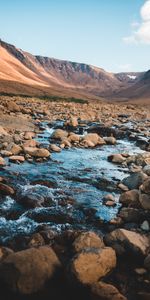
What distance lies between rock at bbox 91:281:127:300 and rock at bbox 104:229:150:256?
1576 millimetres

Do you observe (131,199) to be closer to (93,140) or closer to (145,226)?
(145,226)

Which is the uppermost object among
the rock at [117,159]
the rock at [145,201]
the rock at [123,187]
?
the rock at [145,201]

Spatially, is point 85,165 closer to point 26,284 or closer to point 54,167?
point 54,167

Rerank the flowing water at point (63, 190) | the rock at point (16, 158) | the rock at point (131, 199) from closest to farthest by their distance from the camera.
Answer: the flowing water at point (63, 190) → the rock at point (131, 199) → the rock at point (16, 158)

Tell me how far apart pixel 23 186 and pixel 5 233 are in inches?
144

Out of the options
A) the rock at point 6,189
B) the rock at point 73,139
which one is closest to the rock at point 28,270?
the rock at point 6,189

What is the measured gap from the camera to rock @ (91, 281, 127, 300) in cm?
597

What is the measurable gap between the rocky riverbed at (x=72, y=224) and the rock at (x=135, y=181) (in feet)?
0.10

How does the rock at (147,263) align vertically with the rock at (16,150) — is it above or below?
above

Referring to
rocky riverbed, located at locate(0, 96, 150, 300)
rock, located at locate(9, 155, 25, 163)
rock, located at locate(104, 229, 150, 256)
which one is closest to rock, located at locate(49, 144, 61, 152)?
rocky riverbed, located at locate(0, 96, 150, 300)

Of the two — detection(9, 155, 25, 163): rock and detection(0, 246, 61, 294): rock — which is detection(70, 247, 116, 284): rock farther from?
detection(9, 155, 25, 163): rock

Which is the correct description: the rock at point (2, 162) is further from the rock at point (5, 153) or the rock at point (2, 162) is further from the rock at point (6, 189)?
the rock at point (6, 189)

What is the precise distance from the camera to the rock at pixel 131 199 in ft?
34.0

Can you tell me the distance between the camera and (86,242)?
7480mm
